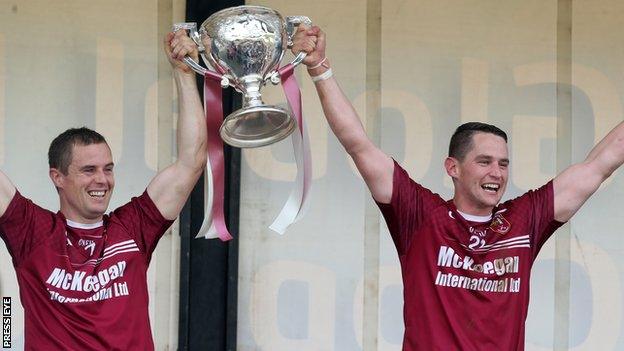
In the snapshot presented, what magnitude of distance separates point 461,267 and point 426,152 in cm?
158

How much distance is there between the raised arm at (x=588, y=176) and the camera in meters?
4.12

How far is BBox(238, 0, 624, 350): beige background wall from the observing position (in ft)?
17.5

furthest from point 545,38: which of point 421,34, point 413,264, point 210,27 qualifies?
point 210,27

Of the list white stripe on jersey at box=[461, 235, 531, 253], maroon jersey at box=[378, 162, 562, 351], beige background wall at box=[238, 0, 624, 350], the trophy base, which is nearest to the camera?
the trophy base

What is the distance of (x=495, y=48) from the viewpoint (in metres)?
5.58

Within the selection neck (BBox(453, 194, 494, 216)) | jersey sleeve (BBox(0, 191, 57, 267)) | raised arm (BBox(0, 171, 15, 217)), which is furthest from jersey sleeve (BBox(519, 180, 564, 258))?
raised arm (BBox(0, 171, 15, 217))

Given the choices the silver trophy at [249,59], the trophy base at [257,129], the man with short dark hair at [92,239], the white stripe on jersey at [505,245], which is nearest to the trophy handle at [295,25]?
the silver trophy at [249,59]

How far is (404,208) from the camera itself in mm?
4023

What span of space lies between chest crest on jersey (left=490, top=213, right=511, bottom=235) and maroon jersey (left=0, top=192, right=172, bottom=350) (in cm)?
116

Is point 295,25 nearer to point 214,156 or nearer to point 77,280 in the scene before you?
point 214,156

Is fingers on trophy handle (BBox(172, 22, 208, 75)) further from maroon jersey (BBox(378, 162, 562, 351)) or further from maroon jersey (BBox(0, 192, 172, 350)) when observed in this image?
maroon jersey (BBox(378, 162, 562, 351))

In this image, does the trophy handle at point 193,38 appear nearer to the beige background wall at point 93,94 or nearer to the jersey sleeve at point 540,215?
the jersey sleeve at point 540,215

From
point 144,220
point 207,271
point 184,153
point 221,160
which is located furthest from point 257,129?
point 207,271

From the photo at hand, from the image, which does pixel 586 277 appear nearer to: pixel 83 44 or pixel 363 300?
pixel 363 300
